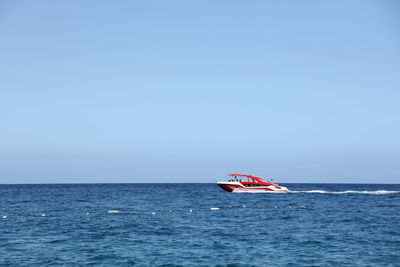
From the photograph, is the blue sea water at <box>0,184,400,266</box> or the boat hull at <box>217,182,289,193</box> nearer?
the blue sea water at <box>0,184,400,266</box>

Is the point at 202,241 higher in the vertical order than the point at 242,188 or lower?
lower

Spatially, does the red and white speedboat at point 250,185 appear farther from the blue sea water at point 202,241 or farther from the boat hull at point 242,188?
the blue sea water at point 202,241

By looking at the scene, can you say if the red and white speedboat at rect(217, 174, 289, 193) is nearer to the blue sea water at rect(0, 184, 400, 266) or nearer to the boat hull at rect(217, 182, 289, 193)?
the boat hull at rect(217, 182, 289, 193)

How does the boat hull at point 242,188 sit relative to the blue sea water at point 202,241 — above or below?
above

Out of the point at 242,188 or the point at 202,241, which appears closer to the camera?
the point at 202,241

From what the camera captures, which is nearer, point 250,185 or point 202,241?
point 202,241

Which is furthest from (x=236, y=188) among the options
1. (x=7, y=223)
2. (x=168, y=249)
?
(x=168, y=249)

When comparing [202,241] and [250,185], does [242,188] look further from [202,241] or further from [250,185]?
[202,241]

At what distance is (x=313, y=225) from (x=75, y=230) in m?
22.4

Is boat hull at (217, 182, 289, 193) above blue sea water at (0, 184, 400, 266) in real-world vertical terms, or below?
above

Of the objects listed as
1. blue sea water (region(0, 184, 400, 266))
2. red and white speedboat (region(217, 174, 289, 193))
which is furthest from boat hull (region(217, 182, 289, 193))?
blue sea water (region(0, 184, 400, 266))

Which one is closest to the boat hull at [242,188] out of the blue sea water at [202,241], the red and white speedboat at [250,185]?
the red and white speedboat at [250,185]

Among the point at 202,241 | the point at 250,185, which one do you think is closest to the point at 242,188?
the point at 250,185

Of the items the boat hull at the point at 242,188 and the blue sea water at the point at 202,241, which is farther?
the boat hull at the point at 242,188
